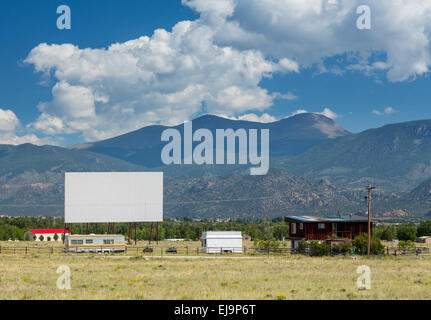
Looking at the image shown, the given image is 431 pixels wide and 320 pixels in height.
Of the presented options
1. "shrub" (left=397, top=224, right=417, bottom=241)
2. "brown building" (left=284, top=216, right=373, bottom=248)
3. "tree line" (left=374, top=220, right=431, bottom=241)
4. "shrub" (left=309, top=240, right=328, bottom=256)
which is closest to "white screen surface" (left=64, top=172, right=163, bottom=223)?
"brown building" (left=284, top=216, right=373, bottom=248)

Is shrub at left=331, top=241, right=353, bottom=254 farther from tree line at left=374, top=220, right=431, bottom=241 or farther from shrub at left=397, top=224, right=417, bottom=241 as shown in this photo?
shrub at left=397, top=224, right=417, bottom=241

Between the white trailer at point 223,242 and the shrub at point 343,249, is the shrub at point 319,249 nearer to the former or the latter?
the shrub at point 343,249

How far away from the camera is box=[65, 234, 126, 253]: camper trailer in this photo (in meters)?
68.3

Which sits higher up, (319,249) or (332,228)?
(332,228)

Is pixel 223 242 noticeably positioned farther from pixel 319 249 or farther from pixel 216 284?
pixel 216 284

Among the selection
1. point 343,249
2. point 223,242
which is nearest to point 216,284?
point 343,249

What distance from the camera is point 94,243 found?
69812mm

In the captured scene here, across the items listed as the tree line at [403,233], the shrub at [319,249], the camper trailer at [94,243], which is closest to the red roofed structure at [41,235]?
the camper trailer at [94,243]

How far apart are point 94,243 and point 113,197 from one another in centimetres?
2941

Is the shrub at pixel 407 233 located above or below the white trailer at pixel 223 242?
below

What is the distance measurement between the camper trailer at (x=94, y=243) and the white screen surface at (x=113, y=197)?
27.5 m

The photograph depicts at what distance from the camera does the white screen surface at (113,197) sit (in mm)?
96688
